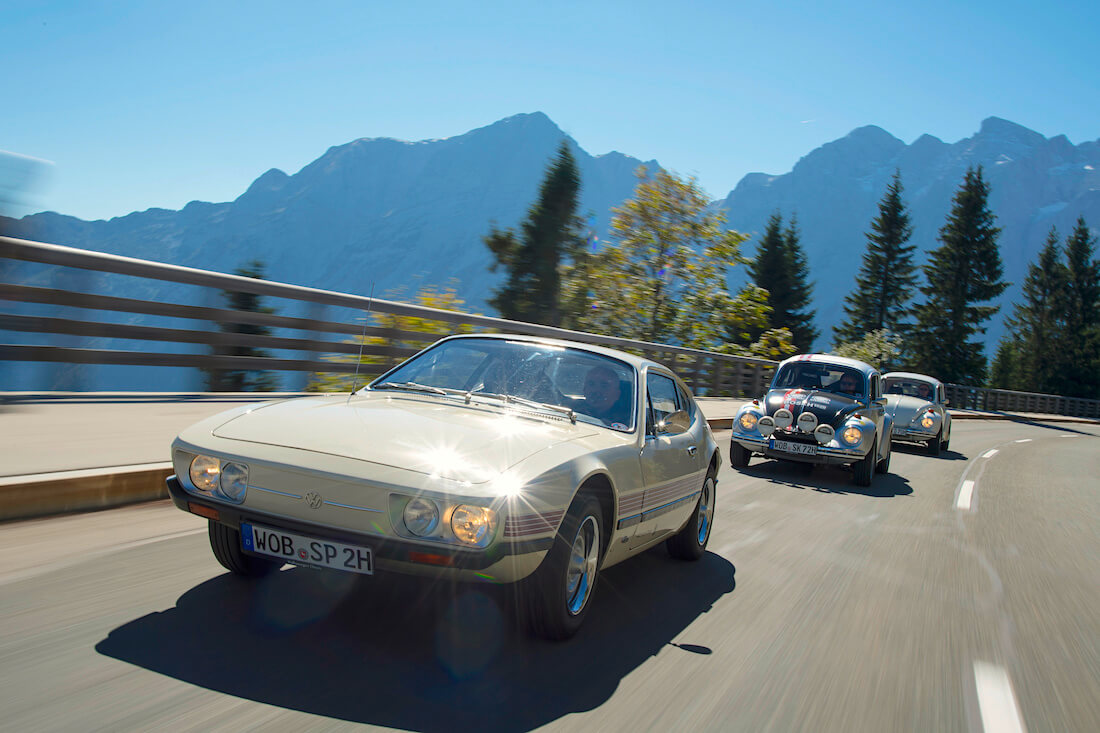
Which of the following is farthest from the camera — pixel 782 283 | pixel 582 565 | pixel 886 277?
pixel 886 277

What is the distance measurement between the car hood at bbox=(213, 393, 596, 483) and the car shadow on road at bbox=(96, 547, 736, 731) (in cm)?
71

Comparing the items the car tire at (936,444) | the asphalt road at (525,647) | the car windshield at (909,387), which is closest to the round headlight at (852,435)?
the asphalt road at (525,647)

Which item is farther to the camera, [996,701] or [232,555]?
[232,555]

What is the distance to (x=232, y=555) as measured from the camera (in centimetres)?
405

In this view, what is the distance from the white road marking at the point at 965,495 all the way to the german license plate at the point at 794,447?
1.71m

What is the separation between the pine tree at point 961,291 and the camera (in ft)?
207

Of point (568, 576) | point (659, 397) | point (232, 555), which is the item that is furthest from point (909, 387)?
point (232, 555)

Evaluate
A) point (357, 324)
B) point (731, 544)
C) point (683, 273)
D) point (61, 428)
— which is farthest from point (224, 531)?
point (683, 273)

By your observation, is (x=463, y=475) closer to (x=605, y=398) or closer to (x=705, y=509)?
(x=605, y=398)

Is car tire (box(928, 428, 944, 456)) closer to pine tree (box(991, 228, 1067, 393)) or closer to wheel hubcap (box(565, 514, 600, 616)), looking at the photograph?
wheel hubcap (box(565, 514, 600, 616))

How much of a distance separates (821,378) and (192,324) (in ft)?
25.8

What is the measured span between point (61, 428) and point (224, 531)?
3.25 m


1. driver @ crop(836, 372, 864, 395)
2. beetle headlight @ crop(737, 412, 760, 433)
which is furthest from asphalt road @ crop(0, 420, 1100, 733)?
driver @ crop(836, 372, 864, 395)

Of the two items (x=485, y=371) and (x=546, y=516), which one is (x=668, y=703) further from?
(x=485, y=371)
